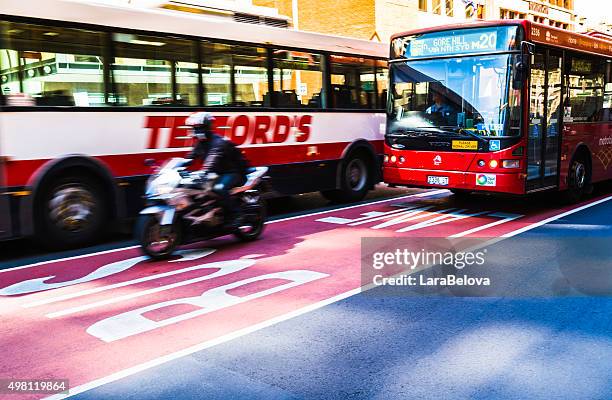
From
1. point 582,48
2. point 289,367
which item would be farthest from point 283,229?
point 582,48

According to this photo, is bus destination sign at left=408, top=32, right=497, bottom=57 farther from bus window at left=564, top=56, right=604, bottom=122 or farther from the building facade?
the building facade

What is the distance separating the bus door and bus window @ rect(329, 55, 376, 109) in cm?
370

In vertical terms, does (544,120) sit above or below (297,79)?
below

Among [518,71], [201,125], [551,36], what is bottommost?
[201,125]

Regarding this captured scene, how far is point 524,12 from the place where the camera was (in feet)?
154

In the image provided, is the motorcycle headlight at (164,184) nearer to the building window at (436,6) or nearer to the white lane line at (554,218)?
the white lane line at (554,218)

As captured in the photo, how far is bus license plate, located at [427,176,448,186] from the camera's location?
10944 mm

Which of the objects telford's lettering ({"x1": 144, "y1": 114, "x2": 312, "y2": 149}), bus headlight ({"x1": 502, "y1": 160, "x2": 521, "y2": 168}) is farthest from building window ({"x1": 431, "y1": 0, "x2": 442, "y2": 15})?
bus headlight ({"x1": 502, "y1": 160, "x2": 521, "y2": 168})

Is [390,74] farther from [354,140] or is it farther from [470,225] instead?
[470,225]

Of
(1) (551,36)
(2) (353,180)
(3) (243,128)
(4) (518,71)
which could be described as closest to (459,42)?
(4) (518,71)

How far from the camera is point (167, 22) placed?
966 cm

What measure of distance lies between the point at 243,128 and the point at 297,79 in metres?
1.75

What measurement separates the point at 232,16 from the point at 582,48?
22.3 feet

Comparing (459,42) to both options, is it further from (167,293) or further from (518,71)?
(167,293)
